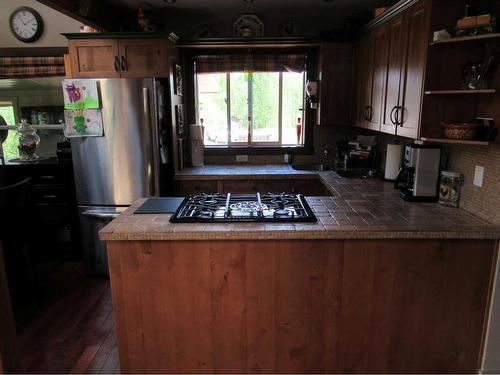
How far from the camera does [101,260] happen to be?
3.42m

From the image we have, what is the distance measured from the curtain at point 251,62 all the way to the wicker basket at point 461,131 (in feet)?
7.30

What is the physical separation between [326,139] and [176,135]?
5.45ft

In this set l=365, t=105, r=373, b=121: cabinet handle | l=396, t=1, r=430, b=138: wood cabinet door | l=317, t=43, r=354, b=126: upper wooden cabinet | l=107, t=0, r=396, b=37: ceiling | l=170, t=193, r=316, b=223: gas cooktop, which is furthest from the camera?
l=317, t=43, r=354, b=126: upper wooden cabinet

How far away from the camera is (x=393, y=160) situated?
9.89 ft

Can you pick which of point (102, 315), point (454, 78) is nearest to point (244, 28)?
point (454, 78)

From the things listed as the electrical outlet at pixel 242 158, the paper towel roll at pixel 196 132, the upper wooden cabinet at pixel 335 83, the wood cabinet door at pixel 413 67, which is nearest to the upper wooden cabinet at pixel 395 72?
the wood cabinet door at pixel 413 67

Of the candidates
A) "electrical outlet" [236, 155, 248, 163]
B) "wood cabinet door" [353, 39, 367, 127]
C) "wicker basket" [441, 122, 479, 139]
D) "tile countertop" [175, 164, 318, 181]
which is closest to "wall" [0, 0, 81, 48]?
"tile countertop" [175, 164, 318, 181]

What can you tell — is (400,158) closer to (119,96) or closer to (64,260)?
(119,96)

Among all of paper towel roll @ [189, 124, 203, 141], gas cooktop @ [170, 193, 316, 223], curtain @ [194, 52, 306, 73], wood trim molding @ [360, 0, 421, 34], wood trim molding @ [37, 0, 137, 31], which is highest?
wood trim molding @ [37, 0, 137, 31]

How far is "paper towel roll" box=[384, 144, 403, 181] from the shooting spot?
2.97 meters

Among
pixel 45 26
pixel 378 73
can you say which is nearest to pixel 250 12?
pixel 378 73

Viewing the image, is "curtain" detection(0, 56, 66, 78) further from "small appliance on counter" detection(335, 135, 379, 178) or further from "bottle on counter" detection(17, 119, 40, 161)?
"small appliance on counter" detection(335, 135, 379, 178)

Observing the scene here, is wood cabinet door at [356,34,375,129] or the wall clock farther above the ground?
the wall clock

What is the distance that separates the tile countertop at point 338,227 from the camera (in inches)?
72.7
